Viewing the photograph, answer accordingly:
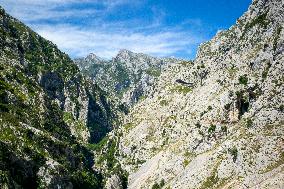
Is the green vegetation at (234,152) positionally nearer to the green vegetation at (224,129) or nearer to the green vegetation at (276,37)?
Answer: the green vegetation at (224,129)

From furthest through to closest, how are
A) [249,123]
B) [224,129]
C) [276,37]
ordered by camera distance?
[224,129], [276,37], [249,123]

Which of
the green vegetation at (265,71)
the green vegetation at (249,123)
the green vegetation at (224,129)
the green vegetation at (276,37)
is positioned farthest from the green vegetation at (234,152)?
the green vegetation at (276,37)

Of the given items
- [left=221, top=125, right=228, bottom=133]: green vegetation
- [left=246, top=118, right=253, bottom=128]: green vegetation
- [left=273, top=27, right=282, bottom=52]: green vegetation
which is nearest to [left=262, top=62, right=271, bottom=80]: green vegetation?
[left=273, top=27, right=282, bottom=52]: green vegetation

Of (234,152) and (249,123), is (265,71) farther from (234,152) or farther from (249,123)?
(234,152)

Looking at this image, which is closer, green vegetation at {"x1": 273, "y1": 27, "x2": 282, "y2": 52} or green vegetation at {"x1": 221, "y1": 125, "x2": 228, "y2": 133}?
green vegetation at {"x1": 273, "y1": 27, "x2": 282, "y2": 52}

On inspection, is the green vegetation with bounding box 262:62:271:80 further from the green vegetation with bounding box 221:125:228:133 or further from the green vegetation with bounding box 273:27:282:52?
the green vegetation with bounding box 221:125:228:133

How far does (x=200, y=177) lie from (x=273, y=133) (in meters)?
36.5

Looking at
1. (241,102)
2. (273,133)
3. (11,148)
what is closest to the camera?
(273,133)

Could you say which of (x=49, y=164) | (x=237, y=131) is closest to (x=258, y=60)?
(x=237, y=131)

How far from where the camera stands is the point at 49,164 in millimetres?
197625

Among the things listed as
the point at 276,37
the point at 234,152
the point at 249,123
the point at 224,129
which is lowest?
the point at 234,152

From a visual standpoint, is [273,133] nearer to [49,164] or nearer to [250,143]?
[250,143]

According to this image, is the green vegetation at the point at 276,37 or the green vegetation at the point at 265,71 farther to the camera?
the green vegetation at the point at 276,37

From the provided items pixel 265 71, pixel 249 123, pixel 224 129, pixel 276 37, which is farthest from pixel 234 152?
pixel 276 37
